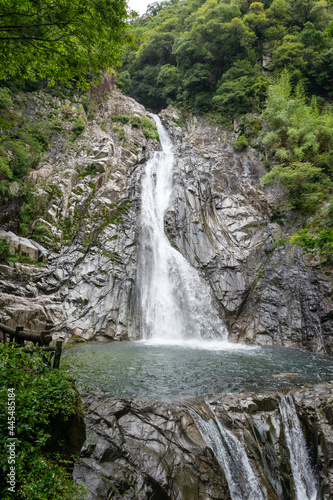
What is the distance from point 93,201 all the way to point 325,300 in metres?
15.1

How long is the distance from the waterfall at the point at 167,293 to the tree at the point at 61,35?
11980mm

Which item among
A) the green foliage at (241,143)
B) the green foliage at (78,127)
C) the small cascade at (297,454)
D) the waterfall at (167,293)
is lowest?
the small cascade at (297,454)

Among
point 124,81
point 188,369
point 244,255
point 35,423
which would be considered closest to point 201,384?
point 188,369

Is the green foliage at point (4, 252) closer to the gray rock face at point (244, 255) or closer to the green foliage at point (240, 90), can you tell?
the gray rock face at point (244, 255)

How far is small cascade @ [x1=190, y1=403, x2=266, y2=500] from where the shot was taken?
4.84 metres

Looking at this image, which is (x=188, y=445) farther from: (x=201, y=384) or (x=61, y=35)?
(x=61, y=35)

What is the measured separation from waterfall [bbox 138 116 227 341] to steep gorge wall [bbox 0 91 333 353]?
1.88 ft

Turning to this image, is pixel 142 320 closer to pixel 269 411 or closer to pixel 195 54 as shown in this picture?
pixel 269 411

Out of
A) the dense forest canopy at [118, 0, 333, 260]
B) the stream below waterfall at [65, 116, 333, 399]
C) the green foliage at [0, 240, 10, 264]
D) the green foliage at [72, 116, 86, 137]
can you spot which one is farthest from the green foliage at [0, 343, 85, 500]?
the green foliage at [72, 116, 86, 137]

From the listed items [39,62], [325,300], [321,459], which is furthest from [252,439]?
[325,300]

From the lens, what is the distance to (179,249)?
1752cm

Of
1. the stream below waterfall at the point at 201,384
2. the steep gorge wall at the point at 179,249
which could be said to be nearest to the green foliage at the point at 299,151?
the steep gorge wall at the point at 179,249

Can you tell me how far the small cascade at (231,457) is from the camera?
191 inches

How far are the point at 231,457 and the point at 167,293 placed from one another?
11.0 m
